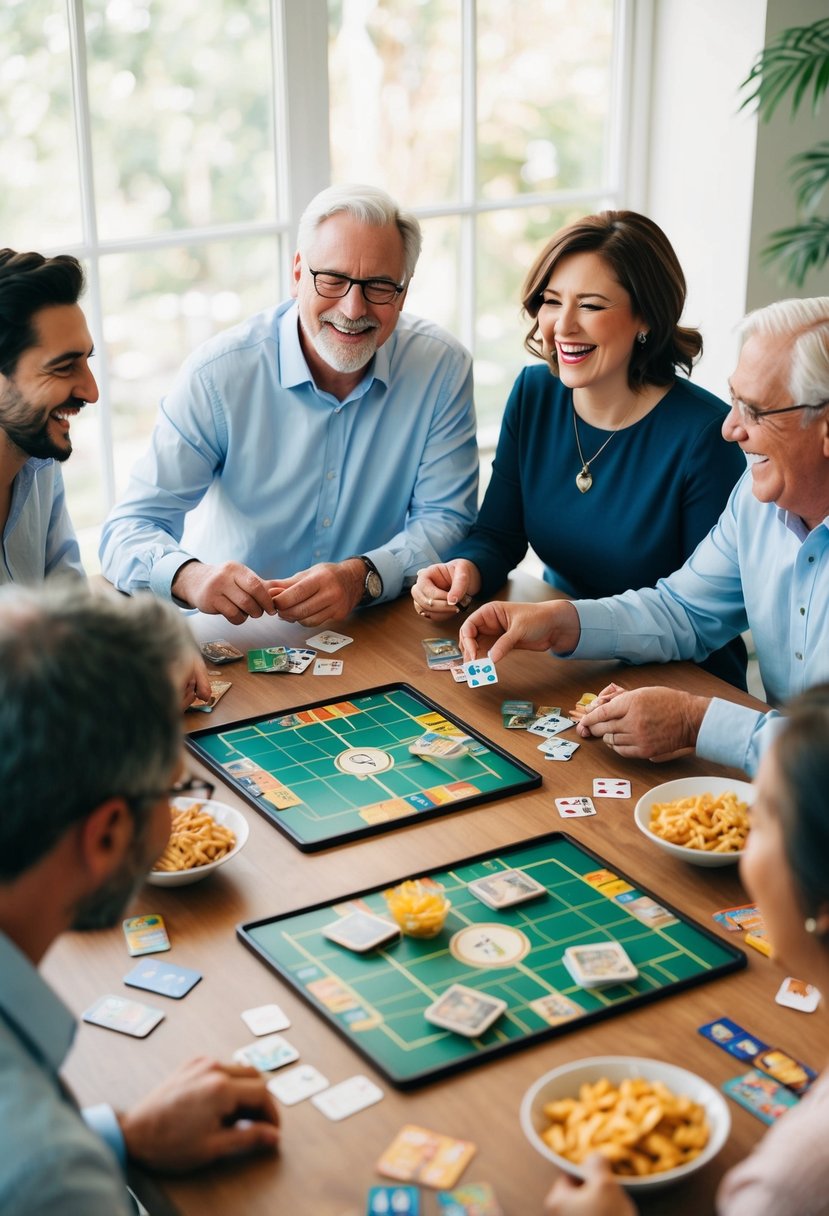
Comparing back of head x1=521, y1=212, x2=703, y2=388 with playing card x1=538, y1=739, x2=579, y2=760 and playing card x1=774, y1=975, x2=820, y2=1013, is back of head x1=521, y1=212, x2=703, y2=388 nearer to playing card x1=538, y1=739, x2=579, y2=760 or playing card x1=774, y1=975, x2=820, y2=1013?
playing card x1=538, y1=739, x2=579, y2=760

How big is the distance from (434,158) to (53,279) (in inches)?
78.6

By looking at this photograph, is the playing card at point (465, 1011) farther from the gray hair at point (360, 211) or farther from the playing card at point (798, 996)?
the gray hair at point (360, 211)

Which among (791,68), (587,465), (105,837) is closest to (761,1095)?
(105,837)

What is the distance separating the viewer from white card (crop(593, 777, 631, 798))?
2193mm

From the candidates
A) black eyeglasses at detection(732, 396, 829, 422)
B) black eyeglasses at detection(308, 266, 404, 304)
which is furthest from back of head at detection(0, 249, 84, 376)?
black eyeglasses at detection(732, 396, 829, 422)

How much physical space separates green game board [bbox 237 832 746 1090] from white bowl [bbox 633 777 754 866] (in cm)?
8

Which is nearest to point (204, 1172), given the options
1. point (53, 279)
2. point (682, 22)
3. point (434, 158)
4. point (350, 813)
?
point (350, 813)

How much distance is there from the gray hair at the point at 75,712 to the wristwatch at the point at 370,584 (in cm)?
156

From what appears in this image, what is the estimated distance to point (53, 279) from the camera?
107 inches

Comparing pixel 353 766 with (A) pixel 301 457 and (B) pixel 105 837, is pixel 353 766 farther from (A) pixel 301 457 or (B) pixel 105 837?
(A) pixel 301 457

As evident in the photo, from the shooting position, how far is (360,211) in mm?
3059

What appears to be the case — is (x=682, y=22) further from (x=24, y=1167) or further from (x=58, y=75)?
(x=24, y=1167)

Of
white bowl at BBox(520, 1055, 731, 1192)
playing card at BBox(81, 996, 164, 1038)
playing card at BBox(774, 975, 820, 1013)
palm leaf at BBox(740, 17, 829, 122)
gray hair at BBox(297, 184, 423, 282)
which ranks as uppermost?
palm leaf at BBox(740, 17, 829, 122)

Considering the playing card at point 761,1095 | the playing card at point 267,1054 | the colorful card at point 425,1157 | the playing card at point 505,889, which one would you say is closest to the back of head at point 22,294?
the playing card at point 505,889
